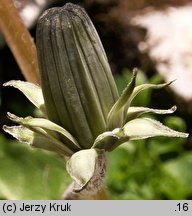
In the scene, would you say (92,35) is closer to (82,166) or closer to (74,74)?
(74,74)

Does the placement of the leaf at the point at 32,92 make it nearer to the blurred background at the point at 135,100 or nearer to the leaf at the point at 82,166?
the leaf at the point at 82,166

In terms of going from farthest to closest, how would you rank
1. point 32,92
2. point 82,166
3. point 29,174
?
1. point 29,174
2. point 32,92
3. point 82,166

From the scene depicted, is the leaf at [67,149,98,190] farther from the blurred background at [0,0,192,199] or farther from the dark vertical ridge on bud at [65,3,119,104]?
the blurred background at [0,0,192,199]

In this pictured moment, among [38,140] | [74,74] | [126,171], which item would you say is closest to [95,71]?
[74,74]

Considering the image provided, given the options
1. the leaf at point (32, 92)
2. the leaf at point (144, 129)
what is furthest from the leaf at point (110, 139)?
the leaf at point (32, 92)

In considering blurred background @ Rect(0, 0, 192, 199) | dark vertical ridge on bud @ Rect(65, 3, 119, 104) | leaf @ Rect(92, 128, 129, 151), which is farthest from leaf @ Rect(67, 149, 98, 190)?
blurred background @ Rect(0, 0, 192, 199)

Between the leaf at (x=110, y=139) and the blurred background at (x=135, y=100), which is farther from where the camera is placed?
the blurred background at (x=135, y=100)
